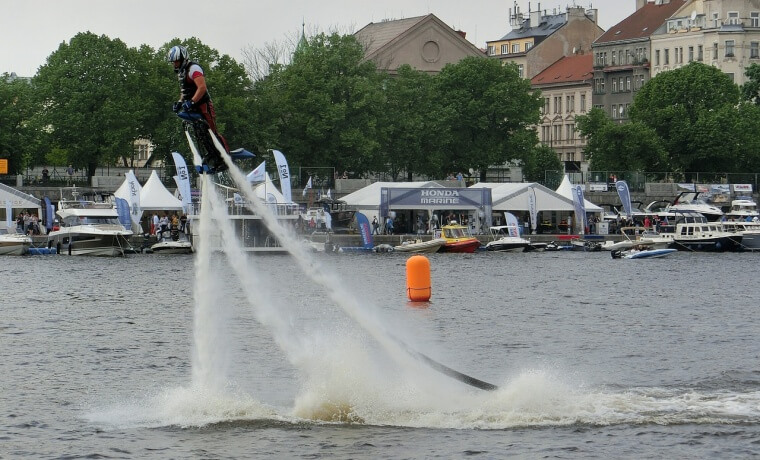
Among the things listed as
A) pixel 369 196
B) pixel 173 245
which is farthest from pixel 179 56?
pixel 369 196

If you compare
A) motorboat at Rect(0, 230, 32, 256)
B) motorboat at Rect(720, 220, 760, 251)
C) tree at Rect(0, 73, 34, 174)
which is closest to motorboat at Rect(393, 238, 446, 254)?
motorboat at Rect(720, 220, 760, 251)

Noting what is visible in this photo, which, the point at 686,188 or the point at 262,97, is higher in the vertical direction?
the point at 262,97

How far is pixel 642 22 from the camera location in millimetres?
193250

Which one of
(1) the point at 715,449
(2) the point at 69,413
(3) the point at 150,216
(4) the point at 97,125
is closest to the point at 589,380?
(1) the point at 715,449

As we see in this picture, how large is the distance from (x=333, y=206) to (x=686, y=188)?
41.0m

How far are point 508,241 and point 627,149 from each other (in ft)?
133

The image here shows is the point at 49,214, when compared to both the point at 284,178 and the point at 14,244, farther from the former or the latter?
the point at 284,178

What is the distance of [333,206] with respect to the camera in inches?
4547

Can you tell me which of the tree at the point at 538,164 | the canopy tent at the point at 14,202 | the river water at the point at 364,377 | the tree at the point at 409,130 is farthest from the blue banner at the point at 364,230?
the river water at the point at 364,377

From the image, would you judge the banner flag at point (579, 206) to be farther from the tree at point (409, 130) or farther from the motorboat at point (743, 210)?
the tree at point (409, 130)

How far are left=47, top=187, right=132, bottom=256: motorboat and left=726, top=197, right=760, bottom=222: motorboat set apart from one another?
181 feet

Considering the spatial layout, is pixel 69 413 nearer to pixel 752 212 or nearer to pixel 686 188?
pixel 752 212

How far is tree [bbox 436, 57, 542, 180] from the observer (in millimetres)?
144250

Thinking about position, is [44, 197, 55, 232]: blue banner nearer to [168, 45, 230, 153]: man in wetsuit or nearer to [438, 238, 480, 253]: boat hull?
[438, 238, 480, 253]: boat hull
